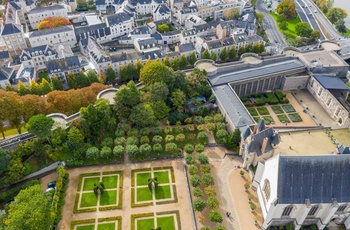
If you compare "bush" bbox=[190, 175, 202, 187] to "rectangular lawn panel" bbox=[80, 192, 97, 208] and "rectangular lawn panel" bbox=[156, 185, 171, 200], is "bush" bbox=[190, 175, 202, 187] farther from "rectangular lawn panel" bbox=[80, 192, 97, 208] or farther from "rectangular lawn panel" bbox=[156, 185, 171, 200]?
"rectangular lawn panel" bbox=[80, 192, 97, 208]

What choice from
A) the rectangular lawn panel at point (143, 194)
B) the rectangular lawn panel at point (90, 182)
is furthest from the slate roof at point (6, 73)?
the rectangular lawn panel at point (143, 194)

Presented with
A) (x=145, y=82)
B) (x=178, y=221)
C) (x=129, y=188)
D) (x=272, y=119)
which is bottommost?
(x=178, y=221)

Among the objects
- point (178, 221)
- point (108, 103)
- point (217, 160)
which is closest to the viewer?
point (178, 221)

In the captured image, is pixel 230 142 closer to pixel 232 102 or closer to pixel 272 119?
pixel 232 102

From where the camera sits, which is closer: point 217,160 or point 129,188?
point 129,188

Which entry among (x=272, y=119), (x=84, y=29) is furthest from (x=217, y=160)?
(x=84, y=29)

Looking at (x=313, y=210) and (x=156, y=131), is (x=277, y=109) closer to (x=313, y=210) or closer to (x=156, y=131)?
(x=313, y=210)

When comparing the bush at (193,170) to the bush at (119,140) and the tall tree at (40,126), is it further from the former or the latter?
the tall tree at (40,126)

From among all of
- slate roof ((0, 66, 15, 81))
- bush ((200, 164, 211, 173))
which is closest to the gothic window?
bush ((200, 164, 211, 173))
